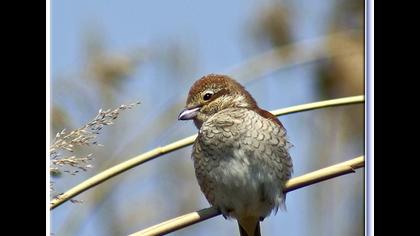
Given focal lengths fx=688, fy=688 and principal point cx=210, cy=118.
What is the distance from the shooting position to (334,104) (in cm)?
196

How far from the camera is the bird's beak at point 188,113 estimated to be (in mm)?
2232

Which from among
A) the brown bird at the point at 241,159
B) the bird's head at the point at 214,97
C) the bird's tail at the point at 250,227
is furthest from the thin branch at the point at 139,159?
the bird's tail at the point at 250,227

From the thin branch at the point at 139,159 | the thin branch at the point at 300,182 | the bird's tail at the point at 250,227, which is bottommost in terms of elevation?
the bird's tail at the point at 250,227

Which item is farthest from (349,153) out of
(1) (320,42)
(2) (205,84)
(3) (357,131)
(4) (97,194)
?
(4) (97,194)

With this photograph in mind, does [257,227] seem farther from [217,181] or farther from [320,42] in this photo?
[320,42]

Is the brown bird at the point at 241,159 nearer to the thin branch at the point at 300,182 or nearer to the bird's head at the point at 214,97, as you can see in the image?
the bird's head at the point at 214,97

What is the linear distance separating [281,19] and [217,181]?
0.56 metres

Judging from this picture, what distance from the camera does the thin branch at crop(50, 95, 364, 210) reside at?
6.09 ft

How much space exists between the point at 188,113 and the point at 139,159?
44 centimetres

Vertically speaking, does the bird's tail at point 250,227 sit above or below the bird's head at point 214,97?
below

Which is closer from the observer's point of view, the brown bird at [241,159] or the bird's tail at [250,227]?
the brown bird at [241,159]

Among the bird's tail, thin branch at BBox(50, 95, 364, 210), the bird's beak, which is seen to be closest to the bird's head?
the bird's beak

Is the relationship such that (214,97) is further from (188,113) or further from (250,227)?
(250,227)

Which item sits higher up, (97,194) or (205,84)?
(205,84)
